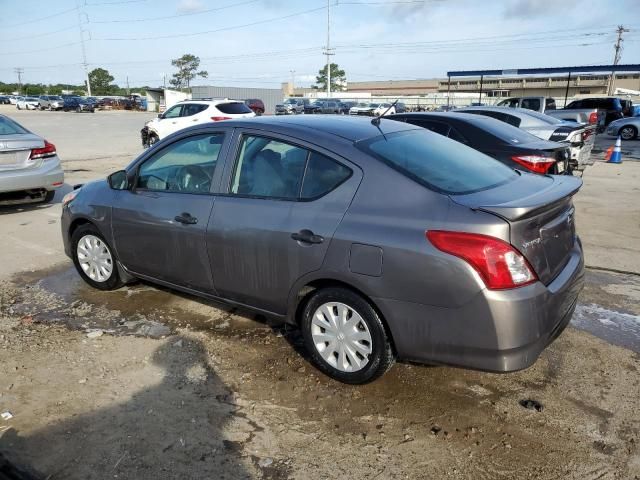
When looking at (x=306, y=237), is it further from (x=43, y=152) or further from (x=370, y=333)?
(x=43, y=152)

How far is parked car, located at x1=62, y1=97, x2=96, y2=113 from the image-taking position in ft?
177

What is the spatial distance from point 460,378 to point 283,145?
193 cm

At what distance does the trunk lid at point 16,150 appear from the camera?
7.54m

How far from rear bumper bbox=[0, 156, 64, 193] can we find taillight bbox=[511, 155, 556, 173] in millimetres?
6821

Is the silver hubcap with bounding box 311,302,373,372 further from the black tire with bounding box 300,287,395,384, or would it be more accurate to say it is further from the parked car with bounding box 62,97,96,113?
the parked car with bounding box 62,97,96,113

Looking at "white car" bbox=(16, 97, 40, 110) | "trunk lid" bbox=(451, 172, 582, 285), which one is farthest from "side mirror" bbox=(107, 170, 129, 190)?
"white car" bbox=(16, 97, 40, 110)

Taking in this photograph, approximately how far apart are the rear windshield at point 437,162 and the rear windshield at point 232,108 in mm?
14579

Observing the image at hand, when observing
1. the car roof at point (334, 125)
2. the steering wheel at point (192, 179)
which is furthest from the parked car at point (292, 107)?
the car roof at point (334, 125)

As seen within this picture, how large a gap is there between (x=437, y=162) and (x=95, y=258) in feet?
10.6

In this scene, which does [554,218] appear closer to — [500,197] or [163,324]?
[500,197]

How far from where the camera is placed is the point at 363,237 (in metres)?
2.92

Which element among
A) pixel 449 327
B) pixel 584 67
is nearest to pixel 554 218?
pixel 449 327

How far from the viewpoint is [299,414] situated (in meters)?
3.00

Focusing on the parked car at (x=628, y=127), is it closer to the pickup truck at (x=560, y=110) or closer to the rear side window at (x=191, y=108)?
the pickup truck at (x=560, y=110)
